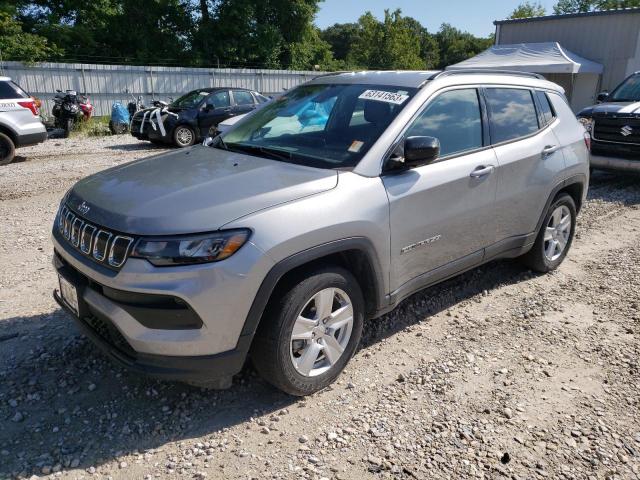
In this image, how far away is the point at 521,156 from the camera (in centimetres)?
412

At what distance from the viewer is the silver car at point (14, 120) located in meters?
10.4

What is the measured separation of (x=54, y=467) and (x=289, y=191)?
5.80 feet

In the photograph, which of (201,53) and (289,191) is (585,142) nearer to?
(289,191)

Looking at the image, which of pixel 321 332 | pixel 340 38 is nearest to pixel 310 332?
pixel 321 332

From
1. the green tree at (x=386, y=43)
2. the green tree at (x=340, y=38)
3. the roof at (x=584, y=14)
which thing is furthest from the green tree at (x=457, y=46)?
the roof at (x=584, y=14)

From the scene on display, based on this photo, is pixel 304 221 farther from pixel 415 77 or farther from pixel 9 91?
pixel 9 91

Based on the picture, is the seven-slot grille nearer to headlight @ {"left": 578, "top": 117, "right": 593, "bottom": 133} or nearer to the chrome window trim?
the chrome window trim

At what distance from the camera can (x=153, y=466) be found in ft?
8.46

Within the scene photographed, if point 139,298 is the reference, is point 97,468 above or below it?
below

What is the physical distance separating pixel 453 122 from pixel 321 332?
1762 millimetres

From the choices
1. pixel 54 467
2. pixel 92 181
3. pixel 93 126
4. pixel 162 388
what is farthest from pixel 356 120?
pixel 93 126

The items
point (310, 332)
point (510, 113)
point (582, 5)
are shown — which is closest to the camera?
point (310, 332)

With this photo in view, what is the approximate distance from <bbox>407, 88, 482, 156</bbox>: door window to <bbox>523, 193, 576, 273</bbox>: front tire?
4.08 feet

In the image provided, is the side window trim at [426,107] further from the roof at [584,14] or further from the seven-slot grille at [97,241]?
the roof at [584,14]
